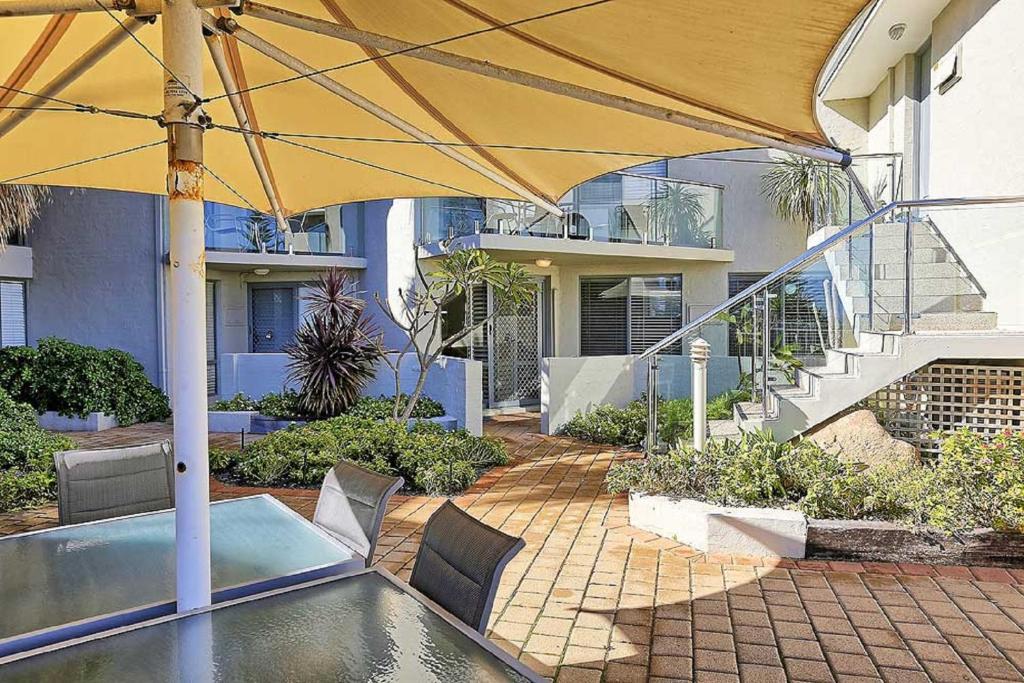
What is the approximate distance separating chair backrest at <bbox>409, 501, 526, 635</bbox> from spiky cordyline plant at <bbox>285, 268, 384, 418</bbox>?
7501mm

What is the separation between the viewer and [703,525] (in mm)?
5078

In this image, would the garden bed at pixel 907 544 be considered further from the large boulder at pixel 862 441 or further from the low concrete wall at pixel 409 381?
the low concrete wall at pixel 409 381

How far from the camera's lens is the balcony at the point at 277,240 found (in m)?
12.8

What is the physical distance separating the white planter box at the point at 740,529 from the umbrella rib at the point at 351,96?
2.41 metres

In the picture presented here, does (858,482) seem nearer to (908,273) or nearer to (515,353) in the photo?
(908,273)

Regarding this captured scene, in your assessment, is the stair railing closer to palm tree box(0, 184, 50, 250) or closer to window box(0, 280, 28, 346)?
palm tree box(0, 184, 50, 250)

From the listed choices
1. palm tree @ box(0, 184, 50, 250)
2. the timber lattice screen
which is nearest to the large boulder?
the timber lattice screen

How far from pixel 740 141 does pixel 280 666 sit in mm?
2617

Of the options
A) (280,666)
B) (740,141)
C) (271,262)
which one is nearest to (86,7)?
(280,666)

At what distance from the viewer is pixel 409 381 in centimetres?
1128

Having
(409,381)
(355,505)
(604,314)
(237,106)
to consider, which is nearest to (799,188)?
(604,314)

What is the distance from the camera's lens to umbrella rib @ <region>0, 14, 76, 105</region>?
313cm

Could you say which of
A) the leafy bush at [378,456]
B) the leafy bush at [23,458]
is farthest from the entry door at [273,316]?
the leafy bush at [23,458]

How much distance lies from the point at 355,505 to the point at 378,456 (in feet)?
13.9
